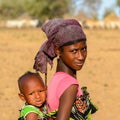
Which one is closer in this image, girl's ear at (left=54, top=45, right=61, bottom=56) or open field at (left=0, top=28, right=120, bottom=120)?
girl's ear at (left=54, top=45, right=61, bottom=56)

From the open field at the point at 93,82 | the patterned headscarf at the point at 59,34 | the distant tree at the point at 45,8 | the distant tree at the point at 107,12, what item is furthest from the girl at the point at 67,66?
the distant tree at the point at 107,12

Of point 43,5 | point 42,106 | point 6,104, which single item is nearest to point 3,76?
point 6,104

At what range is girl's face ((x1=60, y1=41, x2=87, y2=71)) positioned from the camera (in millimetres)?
2662

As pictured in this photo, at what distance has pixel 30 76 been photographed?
2830 millimetres

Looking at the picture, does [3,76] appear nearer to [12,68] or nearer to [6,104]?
[12,68]

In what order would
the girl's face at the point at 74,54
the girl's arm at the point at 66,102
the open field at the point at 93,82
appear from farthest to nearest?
the open field at the point at 93,82 < the girl's face at the point at 74,54 < the girl's arm at the point at 66,102

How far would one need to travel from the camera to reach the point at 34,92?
2809 mm

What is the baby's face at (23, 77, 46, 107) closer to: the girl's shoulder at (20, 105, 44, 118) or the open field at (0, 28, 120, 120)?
the girl's shoulder at (20, 105, 44, 118)

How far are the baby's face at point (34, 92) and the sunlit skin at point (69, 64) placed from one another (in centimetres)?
16

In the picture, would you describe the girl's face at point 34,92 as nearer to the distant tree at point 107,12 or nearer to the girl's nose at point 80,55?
the girl's nose at point 80,55

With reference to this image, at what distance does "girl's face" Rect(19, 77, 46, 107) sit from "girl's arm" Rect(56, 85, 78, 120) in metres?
0.25

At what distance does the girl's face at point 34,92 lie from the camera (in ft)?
9.18

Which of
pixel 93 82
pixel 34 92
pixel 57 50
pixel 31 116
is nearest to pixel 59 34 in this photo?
pixel 57 50

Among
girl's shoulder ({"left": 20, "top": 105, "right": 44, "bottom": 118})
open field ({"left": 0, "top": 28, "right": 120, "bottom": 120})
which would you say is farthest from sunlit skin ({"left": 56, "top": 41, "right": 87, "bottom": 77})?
open field ({"left": 0, "top": 28, "right": 120, "bottom": 120})
